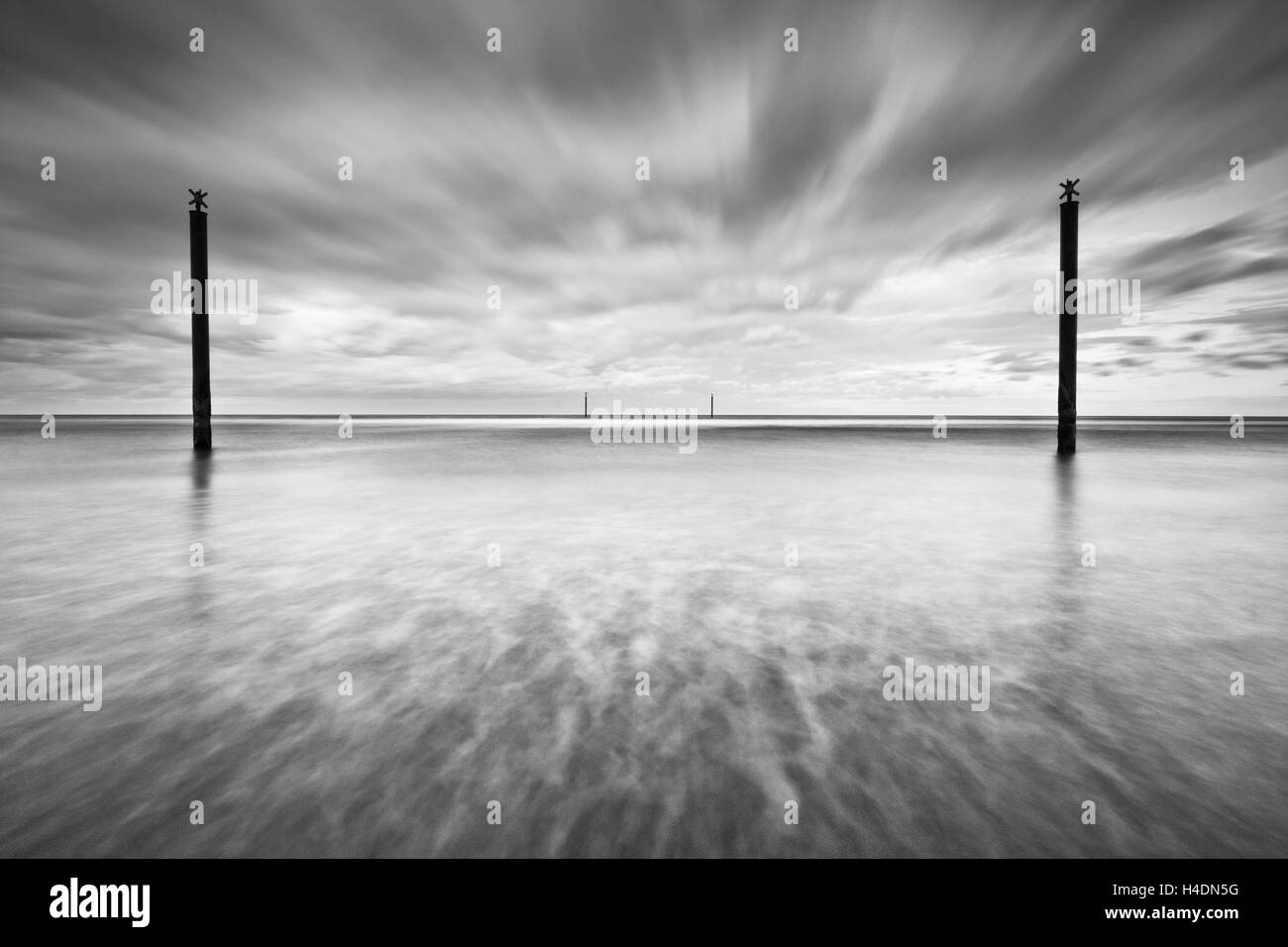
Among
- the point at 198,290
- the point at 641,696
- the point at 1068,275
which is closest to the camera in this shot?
the point at 641,696

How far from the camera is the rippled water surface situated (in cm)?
242

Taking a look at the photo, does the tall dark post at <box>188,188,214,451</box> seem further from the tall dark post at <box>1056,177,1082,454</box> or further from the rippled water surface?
the tall dark post at <box>1056,177,1082,454</box>

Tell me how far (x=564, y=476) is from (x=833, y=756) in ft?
46.8

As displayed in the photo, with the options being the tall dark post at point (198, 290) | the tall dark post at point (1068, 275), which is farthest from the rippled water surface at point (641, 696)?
the tall dark post at point (198, 290)

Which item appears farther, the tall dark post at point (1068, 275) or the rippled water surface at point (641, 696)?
the tall dark post at point (1068, 275)

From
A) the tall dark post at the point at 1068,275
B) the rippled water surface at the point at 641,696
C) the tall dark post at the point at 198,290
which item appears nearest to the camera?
the rippled water surface at the point at 641,696

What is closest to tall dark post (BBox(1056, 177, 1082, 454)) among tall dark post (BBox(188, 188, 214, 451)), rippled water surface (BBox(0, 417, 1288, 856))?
rippled water surface (BBox(0, 417, 1288, 856))

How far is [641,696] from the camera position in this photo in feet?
11.7

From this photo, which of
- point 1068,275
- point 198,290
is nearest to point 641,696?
point 1068,275

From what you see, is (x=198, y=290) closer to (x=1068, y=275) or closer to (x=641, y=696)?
(x=641, y=696)

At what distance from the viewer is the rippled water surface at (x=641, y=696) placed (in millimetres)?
2416

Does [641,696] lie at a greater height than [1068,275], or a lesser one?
lesser

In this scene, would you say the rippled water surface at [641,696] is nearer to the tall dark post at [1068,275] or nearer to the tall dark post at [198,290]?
the tall dark post at [1068,275]
